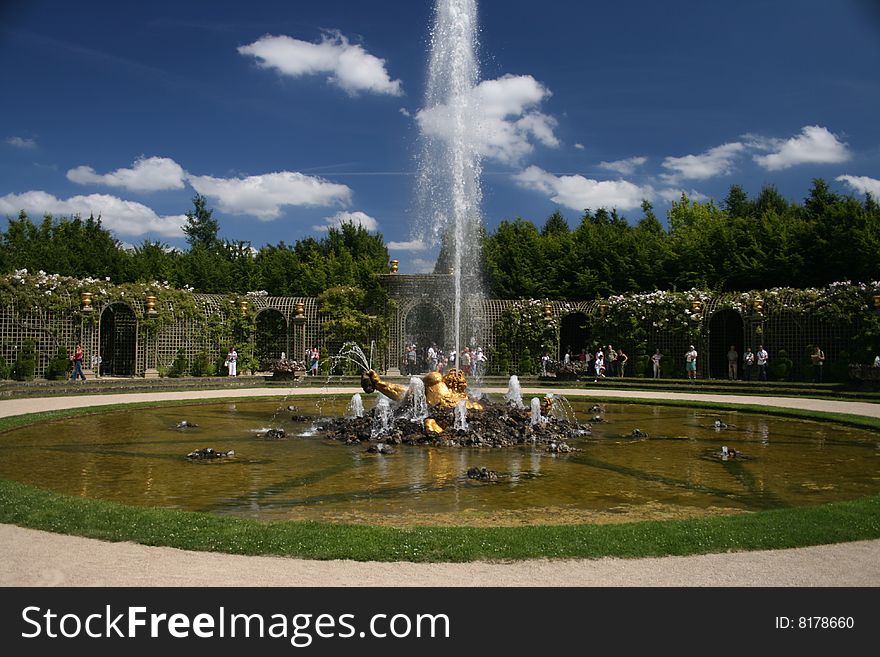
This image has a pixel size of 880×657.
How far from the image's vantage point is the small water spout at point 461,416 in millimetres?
11859

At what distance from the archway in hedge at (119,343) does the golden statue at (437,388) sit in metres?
19.4

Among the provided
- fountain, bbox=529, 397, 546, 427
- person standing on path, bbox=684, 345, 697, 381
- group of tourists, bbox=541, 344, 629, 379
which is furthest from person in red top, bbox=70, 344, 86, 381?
person standing on path, bbox=684, 345, 697, 381

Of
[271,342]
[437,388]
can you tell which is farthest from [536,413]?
[271,342]

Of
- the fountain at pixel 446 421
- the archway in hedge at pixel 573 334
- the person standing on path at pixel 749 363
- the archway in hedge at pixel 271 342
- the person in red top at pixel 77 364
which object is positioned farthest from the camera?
the archway in hedge at pixel 573 334

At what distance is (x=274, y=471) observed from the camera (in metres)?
8.81

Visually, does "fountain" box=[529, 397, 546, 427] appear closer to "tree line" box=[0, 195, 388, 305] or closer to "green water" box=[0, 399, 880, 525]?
"green water" box=[0, 399, 880, 525]

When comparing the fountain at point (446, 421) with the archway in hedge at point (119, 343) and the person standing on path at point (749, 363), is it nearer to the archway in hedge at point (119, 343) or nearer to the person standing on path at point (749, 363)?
the person standing on path at point (749, 363)

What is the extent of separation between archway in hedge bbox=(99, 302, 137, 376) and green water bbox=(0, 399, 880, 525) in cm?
1686

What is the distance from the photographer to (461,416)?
12117 millimetres

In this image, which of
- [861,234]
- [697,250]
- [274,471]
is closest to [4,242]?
[697,250]

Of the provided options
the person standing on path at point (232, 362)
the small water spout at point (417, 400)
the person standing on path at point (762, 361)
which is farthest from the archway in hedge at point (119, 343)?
the person standing on path at point (762, 361)

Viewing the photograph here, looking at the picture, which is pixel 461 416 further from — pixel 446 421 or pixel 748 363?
pixel 748 363

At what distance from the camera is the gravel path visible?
451 centimetres

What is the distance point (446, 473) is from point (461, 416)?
3.32 metres
